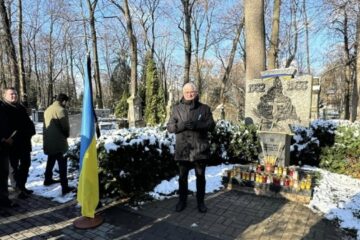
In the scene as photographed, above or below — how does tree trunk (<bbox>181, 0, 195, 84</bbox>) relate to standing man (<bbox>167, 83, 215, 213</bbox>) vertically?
above

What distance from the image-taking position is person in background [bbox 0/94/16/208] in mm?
4223

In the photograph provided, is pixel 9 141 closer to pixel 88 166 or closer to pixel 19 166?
pixel 19 166

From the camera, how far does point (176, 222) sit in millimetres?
3803

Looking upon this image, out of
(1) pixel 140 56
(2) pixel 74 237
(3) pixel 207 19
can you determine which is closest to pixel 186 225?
(2) pixel 74 237

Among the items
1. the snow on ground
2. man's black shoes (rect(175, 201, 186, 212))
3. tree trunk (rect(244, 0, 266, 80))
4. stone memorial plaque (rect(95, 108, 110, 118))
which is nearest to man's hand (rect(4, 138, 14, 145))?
the snow on ground

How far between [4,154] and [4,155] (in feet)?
0.05

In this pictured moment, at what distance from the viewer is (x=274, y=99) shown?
19.2 ft

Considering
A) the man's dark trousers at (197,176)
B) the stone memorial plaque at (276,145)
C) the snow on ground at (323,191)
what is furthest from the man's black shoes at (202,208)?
the stone memorial plaque at (276,145)

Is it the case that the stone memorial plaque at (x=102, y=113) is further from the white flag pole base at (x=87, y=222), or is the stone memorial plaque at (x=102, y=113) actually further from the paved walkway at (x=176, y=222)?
the white flag pole base at (x=87, y=222)

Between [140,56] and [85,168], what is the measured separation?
3094 centimetres

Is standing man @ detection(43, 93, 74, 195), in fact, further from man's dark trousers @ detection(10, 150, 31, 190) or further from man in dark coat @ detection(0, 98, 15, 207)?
man in dark coat @ detection(0, 98, 15, 207)

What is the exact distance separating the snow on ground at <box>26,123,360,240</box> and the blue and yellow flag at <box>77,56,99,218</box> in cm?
121

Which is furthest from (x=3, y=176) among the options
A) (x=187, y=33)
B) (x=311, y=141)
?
(x=187, y=33)

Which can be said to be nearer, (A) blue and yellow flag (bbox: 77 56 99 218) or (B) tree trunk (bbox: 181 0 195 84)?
(A) blue and yellow flag (bbox: 77 56 99 218)
